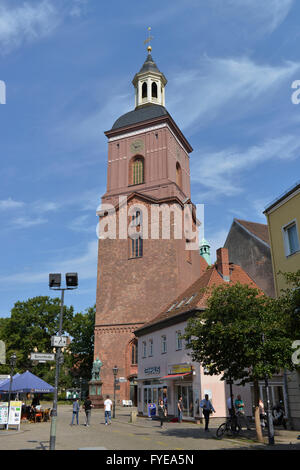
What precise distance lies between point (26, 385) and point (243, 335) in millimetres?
16606

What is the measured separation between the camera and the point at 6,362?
186ft

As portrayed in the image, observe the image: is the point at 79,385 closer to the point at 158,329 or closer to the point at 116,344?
the point at 116,344

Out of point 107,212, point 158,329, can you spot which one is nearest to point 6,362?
point 107,212

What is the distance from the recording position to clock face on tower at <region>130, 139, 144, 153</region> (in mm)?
50850

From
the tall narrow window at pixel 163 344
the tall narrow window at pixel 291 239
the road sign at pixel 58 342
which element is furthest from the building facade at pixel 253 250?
the road sign at pixel 58 342

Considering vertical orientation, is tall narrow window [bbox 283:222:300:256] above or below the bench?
above

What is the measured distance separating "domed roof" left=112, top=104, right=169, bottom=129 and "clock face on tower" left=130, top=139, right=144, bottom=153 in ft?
8.39

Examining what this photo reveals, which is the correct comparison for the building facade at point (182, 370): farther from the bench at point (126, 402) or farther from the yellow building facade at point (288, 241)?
the bench at point (126, 402)

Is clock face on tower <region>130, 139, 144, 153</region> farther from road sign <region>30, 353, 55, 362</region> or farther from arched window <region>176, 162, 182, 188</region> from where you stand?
road sign <region>30, 353, 55, 362</region>

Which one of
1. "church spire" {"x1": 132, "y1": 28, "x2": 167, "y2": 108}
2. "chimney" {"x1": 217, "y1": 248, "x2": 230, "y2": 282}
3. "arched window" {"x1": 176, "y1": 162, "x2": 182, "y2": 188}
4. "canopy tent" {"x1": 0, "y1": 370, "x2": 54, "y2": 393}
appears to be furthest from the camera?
"church spire" {"x1": 132, "y1": 28, "x2": 167, "y2": 108}

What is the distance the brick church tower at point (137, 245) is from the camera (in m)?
42.8

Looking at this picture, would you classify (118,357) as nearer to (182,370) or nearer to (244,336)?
(182,370)

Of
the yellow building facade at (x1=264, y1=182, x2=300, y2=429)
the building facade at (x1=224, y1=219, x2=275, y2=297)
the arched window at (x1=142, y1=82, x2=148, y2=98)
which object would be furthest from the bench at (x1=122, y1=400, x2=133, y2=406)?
the arched window at (x1=142, y1=82, x2=148, y2=98)

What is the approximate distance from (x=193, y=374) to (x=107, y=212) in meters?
26.5
